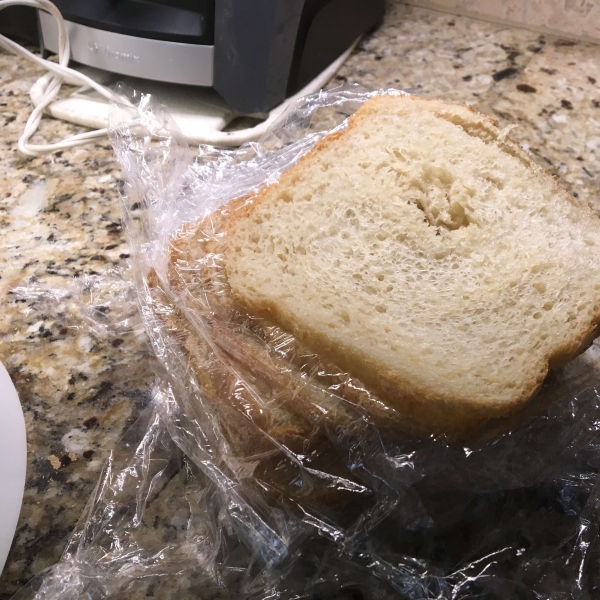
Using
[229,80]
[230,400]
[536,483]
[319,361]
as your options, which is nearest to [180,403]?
[230,400]

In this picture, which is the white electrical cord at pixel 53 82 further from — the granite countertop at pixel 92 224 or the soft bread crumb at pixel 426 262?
the soft bread crumb at pixel 426 262

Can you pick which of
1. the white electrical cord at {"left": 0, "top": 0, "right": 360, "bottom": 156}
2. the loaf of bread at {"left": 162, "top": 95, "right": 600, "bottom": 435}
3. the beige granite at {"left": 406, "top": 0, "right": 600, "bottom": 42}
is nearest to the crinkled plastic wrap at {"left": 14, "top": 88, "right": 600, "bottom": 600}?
the loaf of bread at {"left": 162, "top": 95, "right": 600, "bottom": 435}

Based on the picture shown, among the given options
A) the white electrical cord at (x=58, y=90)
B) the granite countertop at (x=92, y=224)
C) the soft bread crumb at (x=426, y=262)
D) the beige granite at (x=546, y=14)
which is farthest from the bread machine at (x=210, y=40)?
the beige granite at (x=546, y=14)

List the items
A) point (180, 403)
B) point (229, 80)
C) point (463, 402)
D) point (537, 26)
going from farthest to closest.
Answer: point (537, 26) < point (229, 80) < point (180, 403) < point (463, 402)

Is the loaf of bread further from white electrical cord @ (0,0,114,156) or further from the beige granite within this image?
the beige granite

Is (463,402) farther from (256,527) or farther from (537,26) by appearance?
(537,26)

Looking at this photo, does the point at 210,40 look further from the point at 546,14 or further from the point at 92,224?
the point at 546,14
